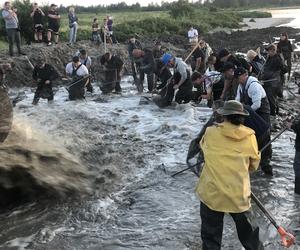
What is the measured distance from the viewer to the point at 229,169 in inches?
184

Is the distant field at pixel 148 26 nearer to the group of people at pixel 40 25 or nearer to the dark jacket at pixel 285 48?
the group of people at pixel 40 25

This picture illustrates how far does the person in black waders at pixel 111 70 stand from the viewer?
53.3 ft

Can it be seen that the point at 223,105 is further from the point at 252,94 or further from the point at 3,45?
the point at 3,45

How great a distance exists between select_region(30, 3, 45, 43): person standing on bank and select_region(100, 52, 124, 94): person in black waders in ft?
15.9

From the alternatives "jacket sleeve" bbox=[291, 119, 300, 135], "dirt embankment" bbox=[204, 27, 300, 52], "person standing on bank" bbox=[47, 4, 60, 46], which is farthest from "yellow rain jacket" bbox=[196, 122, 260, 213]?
"dirt embankment" bbox=[204, 27, 300, 52]

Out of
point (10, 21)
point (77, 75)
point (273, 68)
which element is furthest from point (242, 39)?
point (273, 68)

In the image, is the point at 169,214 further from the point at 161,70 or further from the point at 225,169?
the point at 161,70

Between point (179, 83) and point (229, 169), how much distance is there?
827 centimetres

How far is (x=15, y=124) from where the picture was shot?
296 inches

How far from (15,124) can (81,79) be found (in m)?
7.64

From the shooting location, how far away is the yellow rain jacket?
4.68 metres

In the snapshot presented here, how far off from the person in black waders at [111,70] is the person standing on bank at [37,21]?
4.86 meters

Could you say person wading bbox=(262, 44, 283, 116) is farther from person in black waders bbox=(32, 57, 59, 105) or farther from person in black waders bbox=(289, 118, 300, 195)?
person in black waders bbox=(32, 57, 59, 105)

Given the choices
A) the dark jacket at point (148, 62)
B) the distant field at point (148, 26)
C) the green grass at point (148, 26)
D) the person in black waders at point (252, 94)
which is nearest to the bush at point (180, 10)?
the green grass at point (148, 26)
